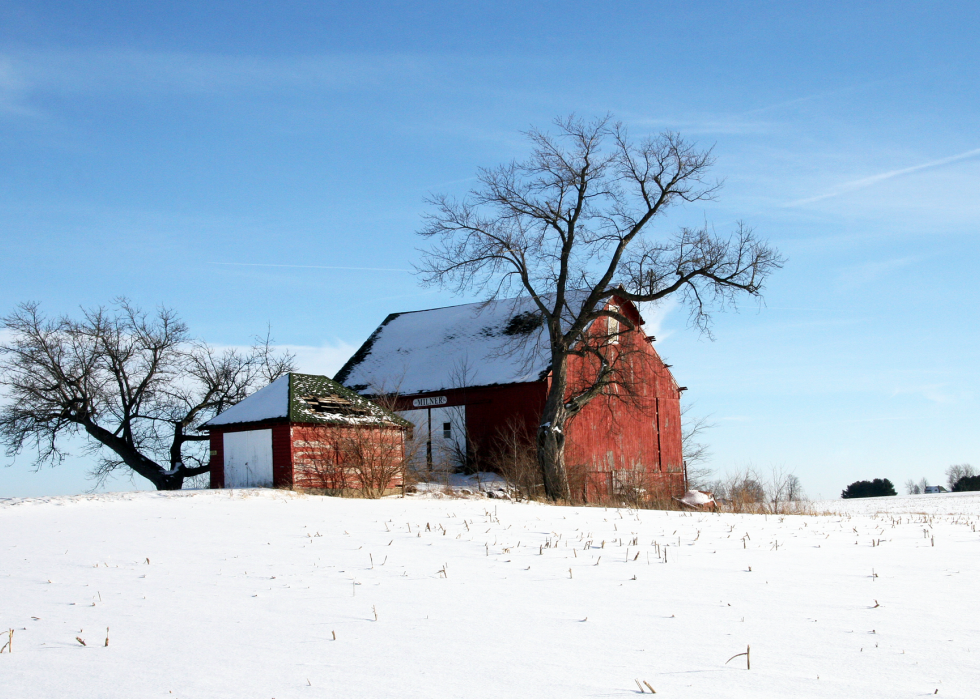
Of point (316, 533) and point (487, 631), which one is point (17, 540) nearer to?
point (316, 533)

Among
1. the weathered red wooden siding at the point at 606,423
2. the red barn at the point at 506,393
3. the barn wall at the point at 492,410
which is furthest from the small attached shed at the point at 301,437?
the barn wall at the point at 492,410

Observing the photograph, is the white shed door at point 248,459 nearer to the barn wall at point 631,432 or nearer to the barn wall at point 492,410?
the barn wall at point 492,410

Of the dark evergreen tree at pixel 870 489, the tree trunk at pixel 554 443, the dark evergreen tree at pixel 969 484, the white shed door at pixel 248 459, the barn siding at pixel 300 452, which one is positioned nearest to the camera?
the barn siding at pixel 300 452

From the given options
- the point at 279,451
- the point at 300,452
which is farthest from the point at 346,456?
the point at 279,451

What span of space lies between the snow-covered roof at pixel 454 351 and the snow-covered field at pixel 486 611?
18.9m

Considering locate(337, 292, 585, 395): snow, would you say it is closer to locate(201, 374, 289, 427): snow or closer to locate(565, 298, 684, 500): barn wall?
locate(565, 298, 684, 500): barn wall

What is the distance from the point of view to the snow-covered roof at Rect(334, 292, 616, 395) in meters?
30.7

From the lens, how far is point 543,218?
2525 cm

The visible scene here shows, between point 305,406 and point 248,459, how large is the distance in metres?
2.26

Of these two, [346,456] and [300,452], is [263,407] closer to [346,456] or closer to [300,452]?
[300,452]

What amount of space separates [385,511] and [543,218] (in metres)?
13.8

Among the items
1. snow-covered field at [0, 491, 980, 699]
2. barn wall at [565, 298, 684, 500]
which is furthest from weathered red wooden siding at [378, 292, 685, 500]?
snow-covered field at [0, 491, 980, 699]

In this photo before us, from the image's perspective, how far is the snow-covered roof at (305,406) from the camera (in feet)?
77.7

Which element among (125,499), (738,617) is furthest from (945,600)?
(125,499)
